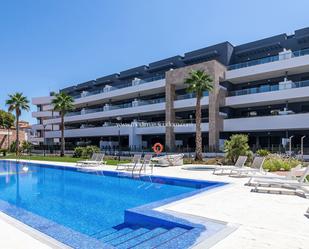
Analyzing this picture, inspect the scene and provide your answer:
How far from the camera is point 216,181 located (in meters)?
12.7

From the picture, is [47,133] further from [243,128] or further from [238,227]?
[238,227]

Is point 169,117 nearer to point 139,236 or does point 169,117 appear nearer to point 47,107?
point 139,236

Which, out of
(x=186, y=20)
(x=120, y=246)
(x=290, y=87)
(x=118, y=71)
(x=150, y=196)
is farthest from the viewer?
(x=118, y=71)

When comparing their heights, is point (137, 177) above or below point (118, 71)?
below

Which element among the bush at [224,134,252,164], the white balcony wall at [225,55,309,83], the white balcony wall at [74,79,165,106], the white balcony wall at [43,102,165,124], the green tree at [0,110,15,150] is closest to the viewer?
the bush at [224,134,252,164]

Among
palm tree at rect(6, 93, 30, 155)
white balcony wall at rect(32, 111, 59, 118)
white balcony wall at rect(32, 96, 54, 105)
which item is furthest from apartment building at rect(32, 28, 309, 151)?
white balcony wall at rect(32, 96, 54, 105)

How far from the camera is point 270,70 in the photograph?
1172 inches

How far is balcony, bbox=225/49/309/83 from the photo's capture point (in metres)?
28.2

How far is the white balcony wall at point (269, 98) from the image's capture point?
2734 cm

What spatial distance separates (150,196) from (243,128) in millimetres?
22181

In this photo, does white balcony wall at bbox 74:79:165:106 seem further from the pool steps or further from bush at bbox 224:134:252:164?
the pool steps

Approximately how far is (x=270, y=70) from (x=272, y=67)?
0.36m

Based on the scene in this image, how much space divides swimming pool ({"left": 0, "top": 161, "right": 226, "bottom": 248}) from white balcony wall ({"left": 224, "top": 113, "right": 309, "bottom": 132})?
60.7ft

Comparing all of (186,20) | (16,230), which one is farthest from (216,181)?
(186,20)
